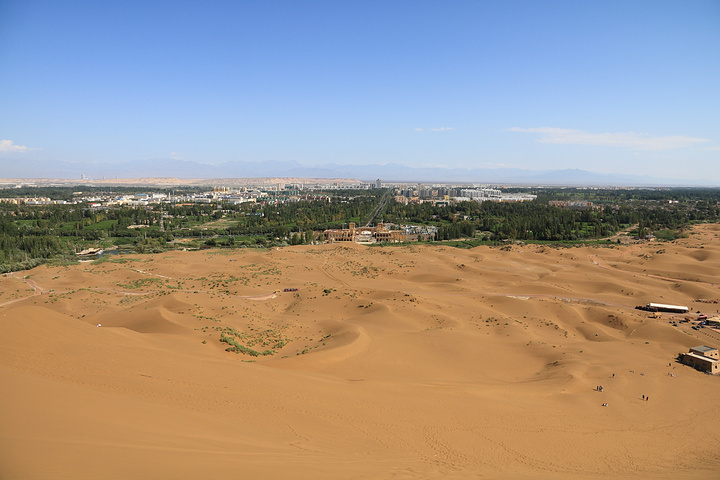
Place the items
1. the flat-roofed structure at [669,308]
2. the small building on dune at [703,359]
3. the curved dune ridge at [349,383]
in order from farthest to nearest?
the flat-roofed structure at [669,308] → the small building on dune at [703,359] → the curved dune ridge at [349,383]

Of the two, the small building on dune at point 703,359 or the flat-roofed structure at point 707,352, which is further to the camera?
the flat-roofed structure at point 707,352

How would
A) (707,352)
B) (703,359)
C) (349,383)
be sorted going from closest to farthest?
(349,383) < (703,359) < (707,352)

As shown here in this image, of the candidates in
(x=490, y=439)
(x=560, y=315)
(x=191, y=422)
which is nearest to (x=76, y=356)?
(x=191, y=422)

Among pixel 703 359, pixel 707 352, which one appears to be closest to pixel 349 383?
pixel 703 359

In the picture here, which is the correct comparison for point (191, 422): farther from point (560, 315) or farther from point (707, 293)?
point (707, 293)

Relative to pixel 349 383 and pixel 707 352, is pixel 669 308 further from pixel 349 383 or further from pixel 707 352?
pixel 349 383

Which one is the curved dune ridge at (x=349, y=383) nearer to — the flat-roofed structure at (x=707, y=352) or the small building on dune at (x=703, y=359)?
the small building on dune at (x=703, y=359)

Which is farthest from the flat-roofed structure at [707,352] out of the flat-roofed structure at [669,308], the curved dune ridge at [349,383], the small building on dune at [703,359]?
the flat-roofed structure at [669,308]
